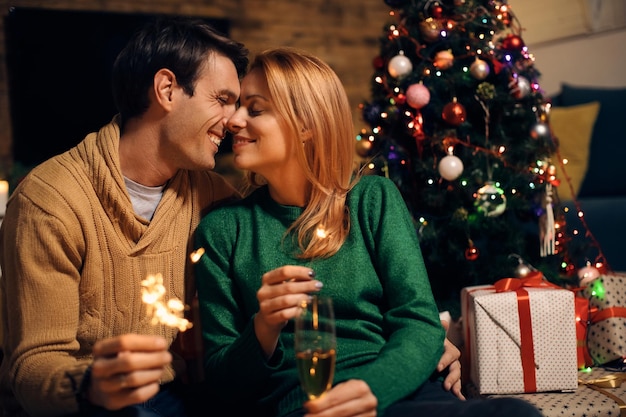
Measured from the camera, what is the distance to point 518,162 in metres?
2.80

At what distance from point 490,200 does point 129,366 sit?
5.78 feet

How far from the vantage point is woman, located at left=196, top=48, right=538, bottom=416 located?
1607mm

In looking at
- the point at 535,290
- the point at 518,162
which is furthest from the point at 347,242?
the point at 518,162

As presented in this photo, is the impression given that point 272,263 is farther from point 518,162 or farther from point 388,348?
point 518,162

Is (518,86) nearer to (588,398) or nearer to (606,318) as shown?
(606,318)

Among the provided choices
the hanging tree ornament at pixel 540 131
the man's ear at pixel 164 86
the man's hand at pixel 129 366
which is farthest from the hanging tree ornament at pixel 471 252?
the man's hand at pixel 129 366

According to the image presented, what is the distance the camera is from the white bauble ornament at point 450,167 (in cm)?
264

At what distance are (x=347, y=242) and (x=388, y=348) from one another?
30cm

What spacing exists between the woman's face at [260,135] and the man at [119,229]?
130 mm

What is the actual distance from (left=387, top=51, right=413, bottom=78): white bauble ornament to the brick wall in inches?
118

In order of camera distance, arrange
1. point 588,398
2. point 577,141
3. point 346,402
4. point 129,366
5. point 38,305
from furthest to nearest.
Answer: point 577,141 → point 588,398 → point 38,305 → point 346,402 → point 129,366

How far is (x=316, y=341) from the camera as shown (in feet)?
4.09

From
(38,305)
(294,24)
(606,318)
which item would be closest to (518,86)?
(606,318)

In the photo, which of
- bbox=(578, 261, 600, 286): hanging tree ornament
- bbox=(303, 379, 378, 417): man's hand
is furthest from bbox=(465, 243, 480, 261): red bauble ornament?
bbox=(303, 379, 378, 417): man's hand
